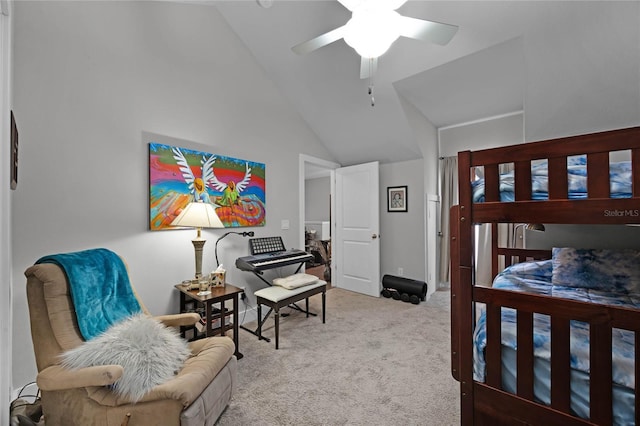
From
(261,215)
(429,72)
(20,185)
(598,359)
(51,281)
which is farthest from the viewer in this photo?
(261,215)

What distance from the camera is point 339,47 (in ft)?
9.09

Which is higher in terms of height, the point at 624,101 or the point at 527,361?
the point at 624,101

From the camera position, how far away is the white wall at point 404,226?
3.86m

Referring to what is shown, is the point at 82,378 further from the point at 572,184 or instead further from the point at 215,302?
the point at 572,184

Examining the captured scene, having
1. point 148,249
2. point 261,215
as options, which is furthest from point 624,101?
point 148,249

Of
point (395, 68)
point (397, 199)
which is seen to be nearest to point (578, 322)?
point (395, 68)

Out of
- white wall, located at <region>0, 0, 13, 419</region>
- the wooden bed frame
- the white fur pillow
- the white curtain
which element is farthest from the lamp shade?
the white curtain

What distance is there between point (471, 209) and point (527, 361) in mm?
659

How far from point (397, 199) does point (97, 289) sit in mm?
3672

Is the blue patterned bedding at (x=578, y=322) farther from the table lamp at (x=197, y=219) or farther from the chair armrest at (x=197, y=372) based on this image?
the table lamp at (x=197, y=219)

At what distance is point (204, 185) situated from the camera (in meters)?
2.67

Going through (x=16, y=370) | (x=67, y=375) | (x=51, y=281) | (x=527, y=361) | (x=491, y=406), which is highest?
(x=51, y=281)

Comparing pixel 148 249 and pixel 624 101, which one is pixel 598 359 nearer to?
pixel 624 101

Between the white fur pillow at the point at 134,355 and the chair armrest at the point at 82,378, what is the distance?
0.05 meters
